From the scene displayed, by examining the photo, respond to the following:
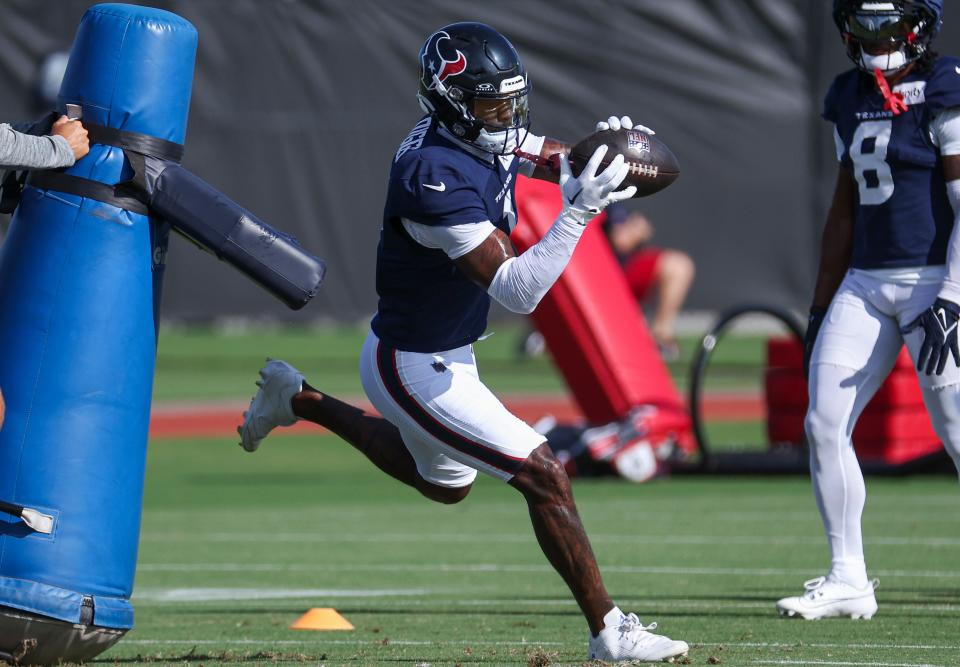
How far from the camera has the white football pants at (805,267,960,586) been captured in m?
6.02

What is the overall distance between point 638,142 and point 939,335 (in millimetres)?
1317

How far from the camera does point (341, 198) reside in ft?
65.1

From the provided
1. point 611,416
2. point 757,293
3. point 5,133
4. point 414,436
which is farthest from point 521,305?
point 757,293

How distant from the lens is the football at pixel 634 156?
17.4 ft

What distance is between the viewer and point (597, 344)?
1146cm

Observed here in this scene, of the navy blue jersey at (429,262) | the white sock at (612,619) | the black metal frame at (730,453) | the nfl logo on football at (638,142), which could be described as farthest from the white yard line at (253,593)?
the black metal frame at (730,453)

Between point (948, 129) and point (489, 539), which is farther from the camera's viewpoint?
point (489, 539)

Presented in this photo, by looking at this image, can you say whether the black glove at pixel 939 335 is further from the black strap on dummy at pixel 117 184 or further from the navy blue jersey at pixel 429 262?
the black strap on dummy at pixel 117 184

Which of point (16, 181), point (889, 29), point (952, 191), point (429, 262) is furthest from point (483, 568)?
point (16, 181)

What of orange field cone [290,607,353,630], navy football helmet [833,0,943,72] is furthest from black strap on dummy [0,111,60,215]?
navy football helmet [833,0,943,72]

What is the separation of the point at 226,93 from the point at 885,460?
36.1ft

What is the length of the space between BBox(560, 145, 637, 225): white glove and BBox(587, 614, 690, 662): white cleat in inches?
47.3

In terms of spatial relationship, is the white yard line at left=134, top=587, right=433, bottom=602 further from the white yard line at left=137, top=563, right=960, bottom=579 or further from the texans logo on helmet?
the texans logo on helmet

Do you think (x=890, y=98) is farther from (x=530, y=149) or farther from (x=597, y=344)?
(x=597, y=344)
